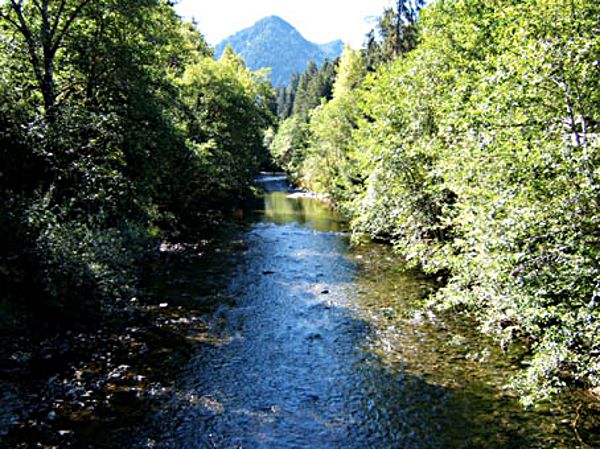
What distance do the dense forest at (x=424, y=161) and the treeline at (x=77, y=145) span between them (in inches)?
2.6

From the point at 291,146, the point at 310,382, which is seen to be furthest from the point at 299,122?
the point at 310,382

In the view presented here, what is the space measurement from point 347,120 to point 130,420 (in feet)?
119

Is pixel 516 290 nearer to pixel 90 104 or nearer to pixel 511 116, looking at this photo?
pixel 511 116

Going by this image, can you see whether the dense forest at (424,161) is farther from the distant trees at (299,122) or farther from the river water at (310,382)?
the distant trees at (299,122)

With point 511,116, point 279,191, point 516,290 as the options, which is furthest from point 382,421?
point 279,191

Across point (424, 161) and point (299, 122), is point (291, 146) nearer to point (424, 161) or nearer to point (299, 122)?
point (299, 122)

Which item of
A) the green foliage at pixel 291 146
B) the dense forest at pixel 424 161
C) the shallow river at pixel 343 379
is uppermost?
the green foliage at pixel 291 146


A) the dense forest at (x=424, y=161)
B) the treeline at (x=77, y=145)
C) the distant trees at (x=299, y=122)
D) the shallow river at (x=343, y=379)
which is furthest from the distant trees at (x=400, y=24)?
the distant trees at (x=299, y=122)

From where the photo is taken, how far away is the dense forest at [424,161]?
296 inches

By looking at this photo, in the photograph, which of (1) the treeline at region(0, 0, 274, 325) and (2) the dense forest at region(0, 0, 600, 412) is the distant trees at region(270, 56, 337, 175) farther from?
(1) the treeline at region(0, 0, 274, 325)

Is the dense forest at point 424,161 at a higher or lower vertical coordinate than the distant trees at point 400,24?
lower

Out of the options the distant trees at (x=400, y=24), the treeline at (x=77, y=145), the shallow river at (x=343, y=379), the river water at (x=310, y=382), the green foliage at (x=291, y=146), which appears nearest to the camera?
the river water at (x=310, y=382)

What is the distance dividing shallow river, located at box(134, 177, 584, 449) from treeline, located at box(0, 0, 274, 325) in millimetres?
4087

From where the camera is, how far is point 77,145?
13.6m
